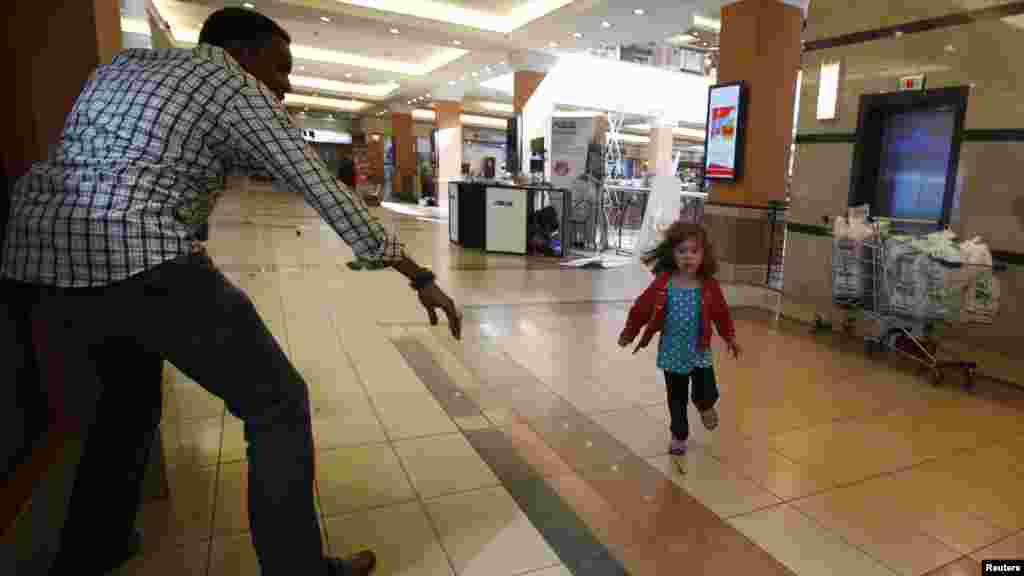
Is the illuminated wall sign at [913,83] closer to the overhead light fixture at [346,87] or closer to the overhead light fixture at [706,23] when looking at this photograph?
the overhead light fixture at [706,23]

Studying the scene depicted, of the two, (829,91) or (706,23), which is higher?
(706,23)

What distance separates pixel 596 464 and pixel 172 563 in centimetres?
155

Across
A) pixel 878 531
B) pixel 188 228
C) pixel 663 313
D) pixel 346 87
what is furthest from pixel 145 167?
pixel 346 87

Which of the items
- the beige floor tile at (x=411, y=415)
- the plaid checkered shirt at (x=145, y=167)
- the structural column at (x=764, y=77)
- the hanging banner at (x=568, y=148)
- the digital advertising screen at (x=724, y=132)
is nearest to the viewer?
the plaid checkered shirt at (x=145, y=167)

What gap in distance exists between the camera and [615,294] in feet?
20.0

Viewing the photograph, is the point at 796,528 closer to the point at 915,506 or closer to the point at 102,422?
the point at 915,506

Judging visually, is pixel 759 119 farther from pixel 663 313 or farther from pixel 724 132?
pixel 663 313

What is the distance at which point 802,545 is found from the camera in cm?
201

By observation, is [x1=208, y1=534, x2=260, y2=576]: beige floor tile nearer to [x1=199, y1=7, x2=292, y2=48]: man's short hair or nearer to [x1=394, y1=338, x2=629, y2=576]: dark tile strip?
[x1=394, y1=338, x2=629, y2=576]: dark tile strip

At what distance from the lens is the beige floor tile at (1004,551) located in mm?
1988

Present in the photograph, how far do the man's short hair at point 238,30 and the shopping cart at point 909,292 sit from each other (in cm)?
381

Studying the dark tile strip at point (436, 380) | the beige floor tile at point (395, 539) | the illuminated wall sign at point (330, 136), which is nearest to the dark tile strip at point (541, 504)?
the dark tile strip at point (436, 380)

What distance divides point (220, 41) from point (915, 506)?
276 centimetres

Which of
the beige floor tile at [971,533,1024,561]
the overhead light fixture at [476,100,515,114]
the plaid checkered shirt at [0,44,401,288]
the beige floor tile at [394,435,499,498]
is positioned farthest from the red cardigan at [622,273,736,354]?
the overhead light fixture at [476,100,515,114]
